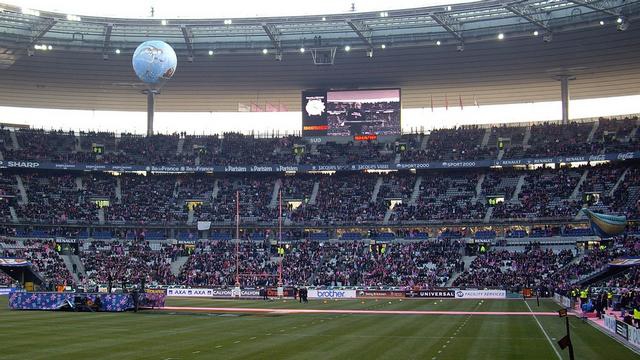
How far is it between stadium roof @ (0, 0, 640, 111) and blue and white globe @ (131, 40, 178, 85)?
34.0 m

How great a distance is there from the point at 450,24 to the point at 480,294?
2497 cm

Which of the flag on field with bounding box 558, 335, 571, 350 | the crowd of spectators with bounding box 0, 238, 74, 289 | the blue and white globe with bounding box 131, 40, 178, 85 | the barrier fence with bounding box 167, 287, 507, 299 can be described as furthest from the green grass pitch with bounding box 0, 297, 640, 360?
the crowd of spectators with bounding box 0, 238, 74, 289

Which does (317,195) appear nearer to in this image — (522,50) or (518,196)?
(518,196)

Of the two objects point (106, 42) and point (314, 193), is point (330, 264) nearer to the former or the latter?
point (314, 193)

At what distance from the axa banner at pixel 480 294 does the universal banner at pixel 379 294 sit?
5534 mm

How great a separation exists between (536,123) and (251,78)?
115 ft

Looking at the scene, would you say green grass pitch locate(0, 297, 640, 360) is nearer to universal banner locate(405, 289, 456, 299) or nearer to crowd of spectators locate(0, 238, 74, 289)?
universal banner locate(405, 289, 456, 299)

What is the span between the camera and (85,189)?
91938mm

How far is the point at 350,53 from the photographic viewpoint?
3137 inches

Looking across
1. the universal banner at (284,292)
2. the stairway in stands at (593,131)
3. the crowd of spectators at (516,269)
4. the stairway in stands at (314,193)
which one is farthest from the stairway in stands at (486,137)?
the universal banner at (284,292)

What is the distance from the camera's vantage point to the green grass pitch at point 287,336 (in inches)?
1034

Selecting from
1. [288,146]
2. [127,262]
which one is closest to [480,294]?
[288,146]

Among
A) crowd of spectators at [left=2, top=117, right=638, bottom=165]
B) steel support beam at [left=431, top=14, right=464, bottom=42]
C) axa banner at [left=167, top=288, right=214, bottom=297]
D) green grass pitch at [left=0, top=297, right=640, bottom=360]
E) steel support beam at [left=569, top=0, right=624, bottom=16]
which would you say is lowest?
axa banner at [left=167, top=288, right=214, bottom=297]

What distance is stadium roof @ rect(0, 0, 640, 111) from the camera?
69750 millimetres
